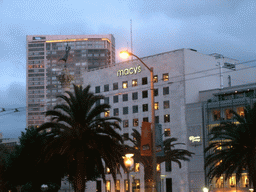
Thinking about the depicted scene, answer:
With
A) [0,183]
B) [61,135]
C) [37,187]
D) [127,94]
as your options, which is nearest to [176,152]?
[37,187]

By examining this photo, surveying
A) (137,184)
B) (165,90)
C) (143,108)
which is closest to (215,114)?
(165,90)

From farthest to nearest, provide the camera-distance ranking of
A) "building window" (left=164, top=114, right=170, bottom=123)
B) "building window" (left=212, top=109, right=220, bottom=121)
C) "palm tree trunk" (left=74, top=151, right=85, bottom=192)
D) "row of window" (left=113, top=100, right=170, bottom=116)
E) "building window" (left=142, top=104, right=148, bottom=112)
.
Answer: "building window" (left=142, top=104, right=148, bottom=112), "row of window" (left=113, top=100, right=170, bottom=116), "building window" (left=164, top=114, right=170, bottom=123), "building window" (left=212, top=109, right=220, bottom=121), "palm tree trunk" (left=74, top=151, right=85, bottom=192)

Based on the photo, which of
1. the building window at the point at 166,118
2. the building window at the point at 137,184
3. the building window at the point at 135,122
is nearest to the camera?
the building window at the point at 166,118

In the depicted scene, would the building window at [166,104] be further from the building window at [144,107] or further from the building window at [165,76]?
the building window at [144,107]

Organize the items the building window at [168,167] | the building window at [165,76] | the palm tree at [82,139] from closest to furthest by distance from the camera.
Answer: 1. the palm tree at [82,139]
2. the building window at [168,167]
3. the building window at [165,76]

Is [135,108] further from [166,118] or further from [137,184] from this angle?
[137,184]

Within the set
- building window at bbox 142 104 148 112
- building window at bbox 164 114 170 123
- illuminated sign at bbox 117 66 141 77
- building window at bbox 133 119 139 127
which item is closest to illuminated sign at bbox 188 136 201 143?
building window at bbox 164 114 170 123

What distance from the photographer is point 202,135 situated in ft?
297

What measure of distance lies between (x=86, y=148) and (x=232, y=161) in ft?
55.8

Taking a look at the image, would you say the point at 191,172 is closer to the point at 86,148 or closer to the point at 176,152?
the point at 176,152

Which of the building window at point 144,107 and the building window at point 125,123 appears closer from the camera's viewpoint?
the building window at point 144,107

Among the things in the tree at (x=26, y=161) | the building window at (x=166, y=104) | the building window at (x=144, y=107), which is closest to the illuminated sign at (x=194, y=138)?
the building window at (x=166, y=104)

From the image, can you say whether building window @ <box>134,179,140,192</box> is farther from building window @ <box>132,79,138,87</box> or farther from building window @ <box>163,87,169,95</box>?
building window @ <box>132,79,138,87</box>

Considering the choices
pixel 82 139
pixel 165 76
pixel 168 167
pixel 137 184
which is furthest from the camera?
pixel 137 184
